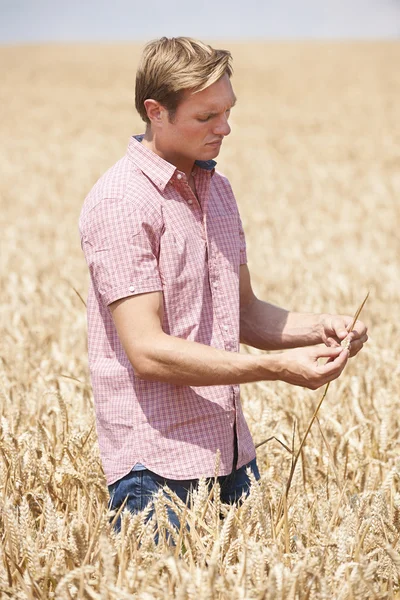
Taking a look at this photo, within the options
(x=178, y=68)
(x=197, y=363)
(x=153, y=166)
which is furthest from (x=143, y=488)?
(x=178, y=68)

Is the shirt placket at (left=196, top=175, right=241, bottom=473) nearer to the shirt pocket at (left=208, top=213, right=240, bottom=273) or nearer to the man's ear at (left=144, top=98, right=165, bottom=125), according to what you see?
the shirt pocket at (left=208, top=213, right=240, bottom=273)

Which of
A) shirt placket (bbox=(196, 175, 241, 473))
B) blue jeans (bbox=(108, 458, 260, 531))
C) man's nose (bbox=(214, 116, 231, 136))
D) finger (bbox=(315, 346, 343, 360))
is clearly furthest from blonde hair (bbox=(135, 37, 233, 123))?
blue jeans (bbox=(108, 458, 260, 531))

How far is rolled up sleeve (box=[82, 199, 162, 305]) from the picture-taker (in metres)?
2.11

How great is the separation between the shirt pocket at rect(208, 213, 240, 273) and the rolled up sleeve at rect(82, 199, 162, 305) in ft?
0.83

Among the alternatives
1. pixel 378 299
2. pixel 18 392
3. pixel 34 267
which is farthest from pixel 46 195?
pixel 18 392

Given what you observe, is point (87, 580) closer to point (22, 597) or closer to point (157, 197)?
point (22, 597)

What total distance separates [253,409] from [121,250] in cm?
143

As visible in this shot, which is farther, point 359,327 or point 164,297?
point 359,327

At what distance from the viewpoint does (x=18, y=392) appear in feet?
11.8

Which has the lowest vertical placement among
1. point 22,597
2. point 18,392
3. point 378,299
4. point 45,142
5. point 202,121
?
point 22,597

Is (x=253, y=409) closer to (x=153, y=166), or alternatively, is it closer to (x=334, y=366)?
(x=334, y=366)

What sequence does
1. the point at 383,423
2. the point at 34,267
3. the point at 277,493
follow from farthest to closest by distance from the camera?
1. the point at 34,267
2. the point at 383,423
3. the point at 277,493

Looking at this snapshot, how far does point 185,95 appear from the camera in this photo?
2.18m

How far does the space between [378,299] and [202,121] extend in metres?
3.57
